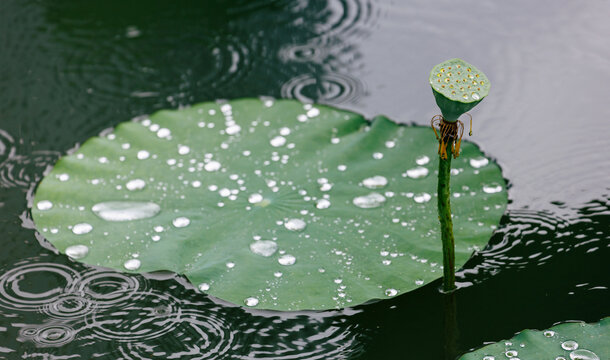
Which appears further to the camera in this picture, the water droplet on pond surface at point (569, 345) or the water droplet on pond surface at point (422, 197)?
the water droplet on pond surface at point (422, 197)

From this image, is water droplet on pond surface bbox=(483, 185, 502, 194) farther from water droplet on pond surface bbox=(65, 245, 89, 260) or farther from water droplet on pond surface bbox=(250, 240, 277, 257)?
water droplet on pond surface bbox=(65, 245, 89, 260)

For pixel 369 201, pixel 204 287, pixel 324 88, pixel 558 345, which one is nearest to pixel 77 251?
pixel 204 287

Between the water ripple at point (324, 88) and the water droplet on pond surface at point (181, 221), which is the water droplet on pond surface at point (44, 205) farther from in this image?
the water ripple at point (324, 88)

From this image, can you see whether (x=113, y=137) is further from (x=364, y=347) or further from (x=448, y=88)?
(x=448, y=88)

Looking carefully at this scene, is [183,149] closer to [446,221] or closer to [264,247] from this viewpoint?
[264,247]

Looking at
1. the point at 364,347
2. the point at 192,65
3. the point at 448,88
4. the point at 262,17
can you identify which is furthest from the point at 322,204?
the point at 262,17

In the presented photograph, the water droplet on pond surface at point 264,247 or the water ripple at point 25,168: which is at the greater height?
the water ripple at point 25,168

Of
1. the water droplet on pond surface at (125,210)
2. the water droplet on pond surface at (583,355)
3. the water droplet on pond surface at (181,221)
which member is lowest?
the water droplet on pond surface at (583,355)

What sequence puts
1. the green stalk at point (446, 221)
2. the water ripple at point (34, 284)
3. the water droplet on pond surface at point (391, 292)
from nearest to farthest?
the green stalk at point (446, 221)
the water droplet on pond surface at point (391, 292)
the water ripple at point (34, 284)

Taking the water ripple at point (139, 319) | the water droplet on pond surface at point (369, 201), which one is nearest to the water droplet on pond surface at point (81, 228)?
the water ripple at point (139, 319)
